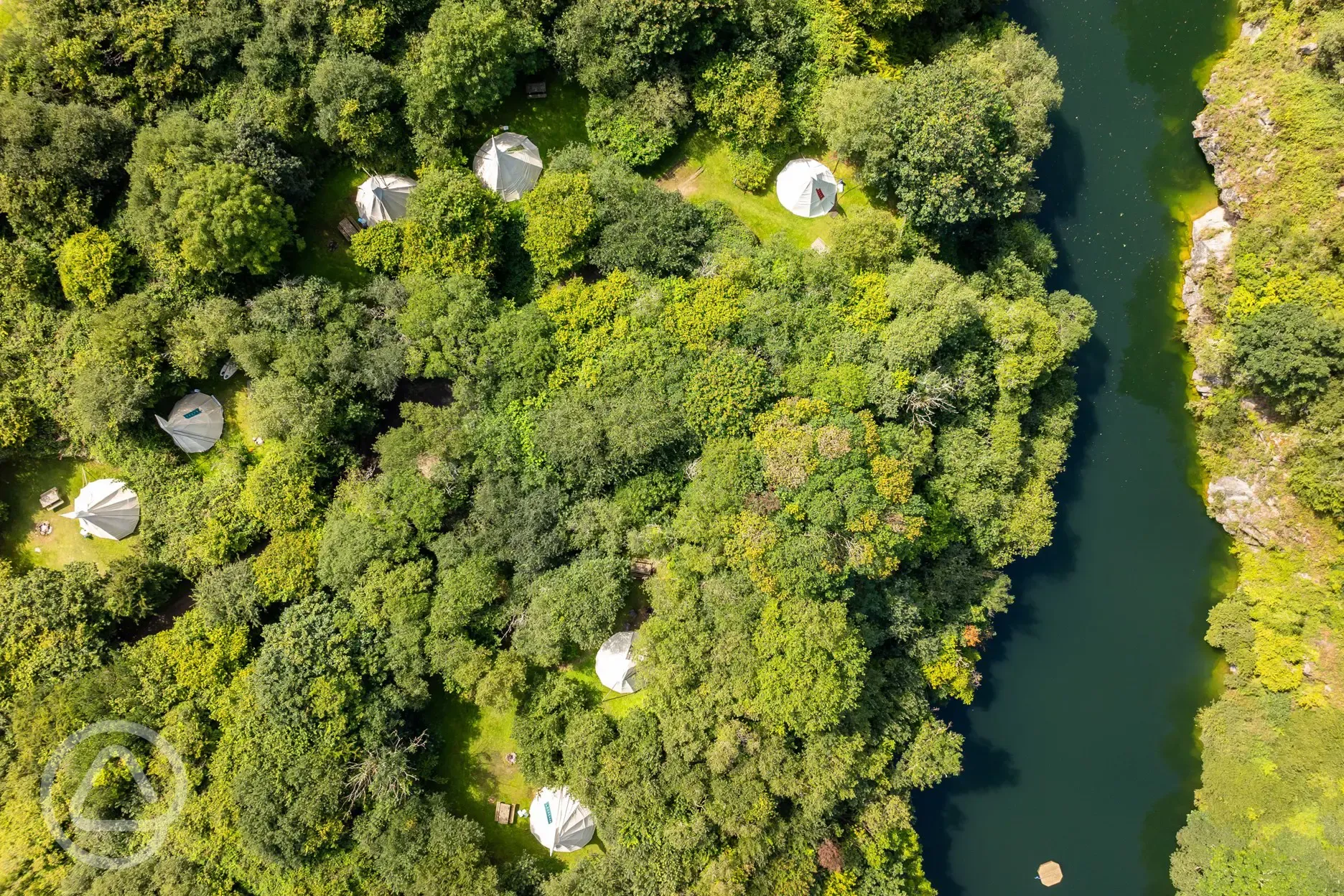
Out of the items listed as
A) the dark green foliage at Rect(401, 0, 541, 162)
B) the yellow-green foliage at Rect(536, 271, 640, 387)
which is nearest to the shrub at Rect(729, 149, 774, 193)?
the yellow-green foliage at Rect(536, 271, 640, 387)

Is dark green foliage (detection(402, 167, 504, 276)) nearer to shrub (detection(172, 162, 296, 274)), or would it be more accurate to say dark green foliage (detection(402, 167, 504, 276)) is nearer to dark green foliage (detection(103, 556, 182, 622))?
shrub (detection(172, 162, 296, 274))

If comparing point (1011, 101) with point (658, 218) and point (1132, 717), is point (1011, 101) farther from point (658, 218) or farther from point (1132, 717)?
point (1132, 717)

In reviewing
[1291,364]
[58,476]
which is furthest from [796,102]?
[58,476]

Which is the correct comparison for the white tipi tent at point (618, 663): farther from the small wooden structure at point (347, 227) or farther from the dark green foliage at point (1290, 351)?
the dark green foliage at point (1290, 351)

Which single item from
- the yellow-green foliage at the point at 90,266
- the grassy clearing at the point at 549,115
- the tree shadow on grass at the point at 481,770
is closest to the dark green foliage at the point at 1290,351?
the grassy clearing at the point at 549,115

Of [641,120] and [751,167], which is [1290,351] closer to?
[751,167]

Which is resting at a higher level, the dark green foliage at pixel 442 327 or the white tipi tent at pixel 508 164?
the white tipi tent at pixel 508 164
